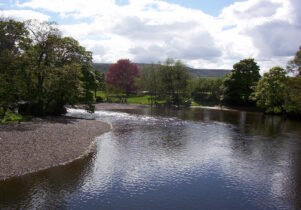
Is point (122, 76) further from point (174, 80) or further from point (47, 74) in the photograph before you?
point (47, 74)

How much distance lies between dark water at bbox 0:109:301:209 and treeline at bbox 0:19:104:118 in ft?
72.3

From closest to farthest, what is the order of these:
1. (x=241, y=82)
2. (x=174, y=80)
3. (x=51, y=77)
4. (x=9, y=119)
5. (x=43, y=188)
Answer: (x=43, y=188) → (x=9, y=119) → (x=51, y=77) → (x=241, y=82) → (x=174, y=80)

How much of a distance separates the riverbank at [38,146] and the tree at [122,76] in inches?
3635

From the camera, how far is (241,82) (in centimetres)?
10256

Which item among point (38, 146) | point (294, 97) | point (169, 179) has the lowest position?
point (169, 179)

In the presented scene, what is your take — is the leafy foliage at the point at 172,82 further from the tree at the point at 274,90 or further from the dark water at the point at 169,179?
the dark water at the point at 169,179

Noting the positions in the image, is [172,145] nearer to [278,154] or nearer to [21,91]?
[278,154]

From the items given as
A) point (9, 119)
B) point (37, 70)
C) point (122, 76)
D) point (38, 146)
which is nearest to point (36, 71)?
point (37, 70)

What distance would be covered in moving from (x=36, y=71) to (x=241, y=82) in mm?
68854

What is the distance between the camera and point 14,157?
26922 mm

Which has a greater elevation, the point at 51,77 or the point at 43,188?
the point at 51,77

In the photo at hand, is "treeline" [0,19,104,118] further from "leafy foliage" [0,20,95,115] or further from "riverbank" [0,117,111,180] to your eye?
"riverbank" [0,117,111,180]

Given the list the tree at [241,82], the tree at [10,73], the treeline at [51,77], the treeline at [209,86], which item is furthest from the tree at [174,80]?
the tree at [10,73]

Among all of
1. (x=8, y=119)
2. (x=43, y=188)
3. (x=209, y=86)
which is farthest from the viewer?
(x=209, y=86)
